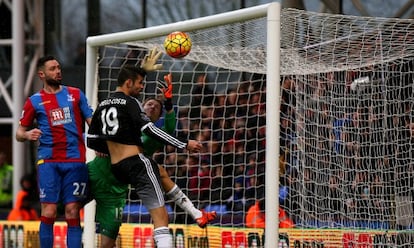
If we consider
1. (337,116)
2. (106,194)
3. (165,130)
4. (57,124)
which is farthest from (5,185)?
(337,116)

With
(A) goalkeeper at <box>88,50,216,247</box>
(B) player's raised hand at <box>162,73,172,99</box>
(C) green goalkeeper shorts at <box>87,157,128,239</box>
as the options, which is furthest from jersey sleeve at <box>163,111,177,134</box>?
(C) green goalkeeper shorts at <box>87,157,128,239</box>

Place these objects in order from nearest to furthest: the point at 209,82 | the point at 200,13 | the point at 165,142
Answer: the point at 165,142 < the point at 209,82 < the point at 200,13

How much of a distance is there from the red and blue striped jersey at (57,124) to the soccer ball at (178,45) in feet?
3.08

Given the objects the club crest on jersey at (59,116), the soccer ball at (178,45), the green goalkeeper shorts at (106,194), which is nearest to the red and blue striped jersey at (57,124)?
the club crest on jersey at (59,116)

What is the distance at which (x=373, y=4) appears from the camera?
15195 mm

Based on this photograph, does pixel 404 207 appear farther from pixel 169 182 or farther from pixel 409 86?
pixel 169 182

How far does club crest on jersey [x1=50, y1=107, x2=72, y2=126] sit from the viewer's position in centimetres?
952

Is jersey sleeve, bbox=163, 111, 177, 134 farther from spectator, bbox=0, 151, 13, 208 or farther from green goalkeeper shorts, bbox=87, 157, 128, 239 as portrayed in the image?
spectator, bbox=0, 151, 13, 208

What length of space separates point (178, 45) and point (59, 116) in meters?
1.18

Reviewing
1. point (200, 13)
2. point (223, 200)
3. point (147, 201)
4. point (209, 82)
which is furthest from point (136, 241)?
point (200, 13)

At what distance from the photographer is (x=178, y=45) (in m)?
9.42

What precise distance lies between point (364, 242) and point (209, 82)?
377 cm

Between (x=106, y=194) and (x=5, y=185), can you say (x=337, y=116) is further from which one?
(x=5, y=185)

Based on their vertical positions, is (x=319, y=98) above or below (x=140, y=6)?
below
